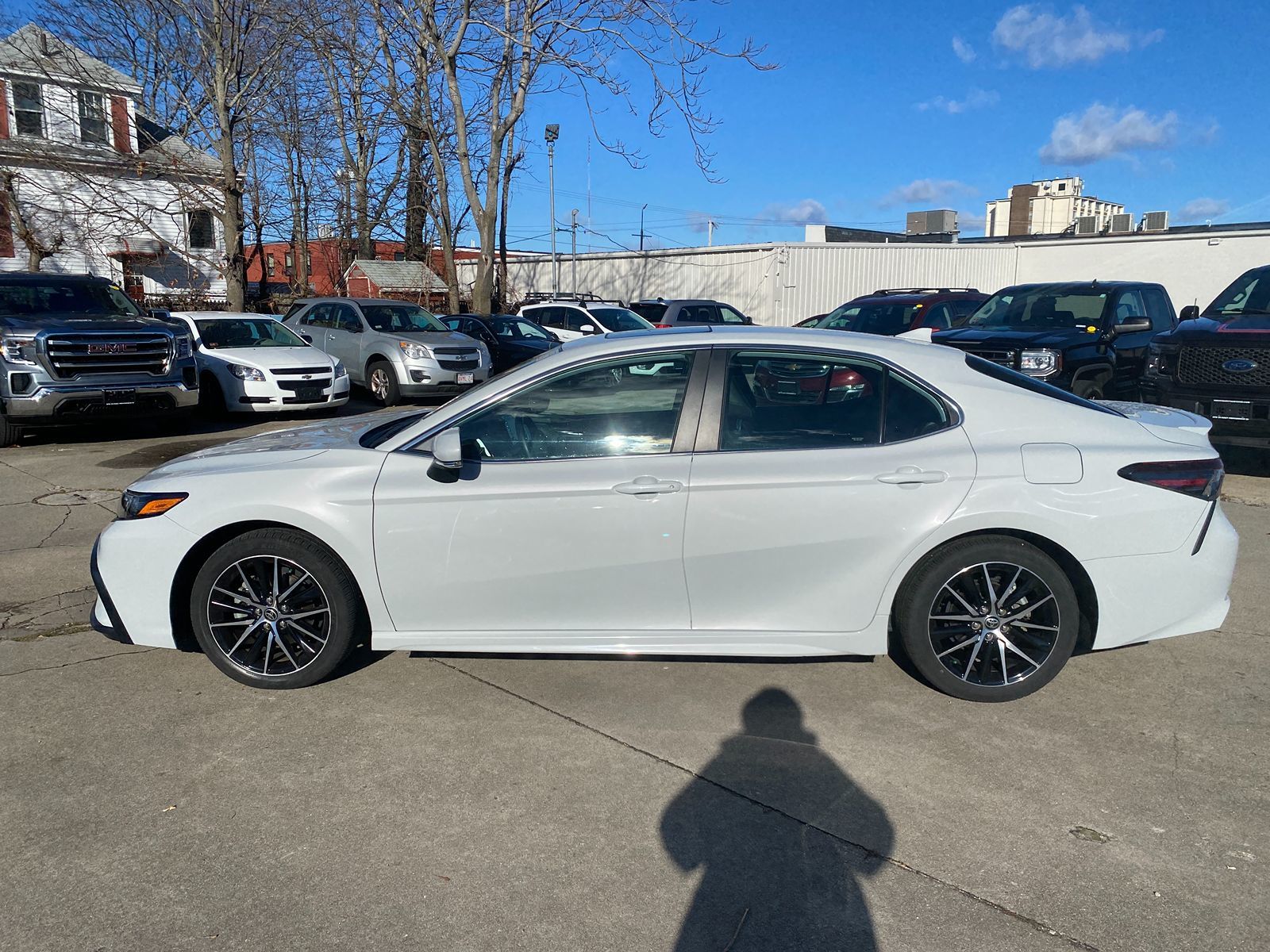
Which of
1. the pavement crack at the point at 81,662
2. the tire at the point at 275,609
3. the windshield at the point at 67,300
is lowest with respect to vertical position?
the pavement crack at the point at 81,662

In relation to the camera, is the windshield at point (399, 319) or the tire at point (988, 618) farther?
the windshield at point (399, 319)

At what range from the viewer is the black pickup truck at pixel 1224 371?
334 inches

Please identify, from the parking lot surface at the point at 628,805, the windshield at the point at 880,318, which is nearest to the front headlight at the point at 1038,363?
the windshield at the point at 880,318

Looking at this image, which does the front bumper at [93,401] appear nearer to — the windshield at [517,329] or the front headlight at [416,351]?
the front headlight at [416,351]

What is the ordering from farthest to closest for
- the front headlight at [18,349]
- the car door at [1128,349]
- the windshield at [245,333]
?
the windshield at [245,333] → the car door at [1128,349] → the front headlight at [18,349]

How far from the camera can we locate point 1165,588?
3990mm

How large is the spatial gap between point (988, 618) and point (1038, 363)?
7469 mm

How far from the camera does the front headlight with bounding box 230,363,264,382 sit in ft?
41.8

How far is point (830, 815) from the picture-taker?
10.8 ft

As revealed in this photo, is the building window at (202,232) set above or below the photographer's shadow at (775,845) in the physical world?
above

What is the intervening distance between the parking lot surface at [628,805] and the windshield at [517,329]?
1401 centimetres

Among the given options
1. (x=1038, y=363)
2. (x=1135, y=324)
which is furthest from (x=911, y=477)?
(x=1135, y=324)

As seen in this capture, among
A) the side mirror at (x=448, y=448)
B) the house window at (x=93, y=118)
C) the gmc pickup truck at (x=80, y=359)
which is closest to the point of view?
the side mirror at (x=448, y=448)

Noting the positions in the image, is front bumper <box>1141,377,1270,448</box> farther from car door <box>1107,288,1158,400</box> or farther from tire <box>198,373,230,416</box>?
tire <box>198,373,230,416</box>
